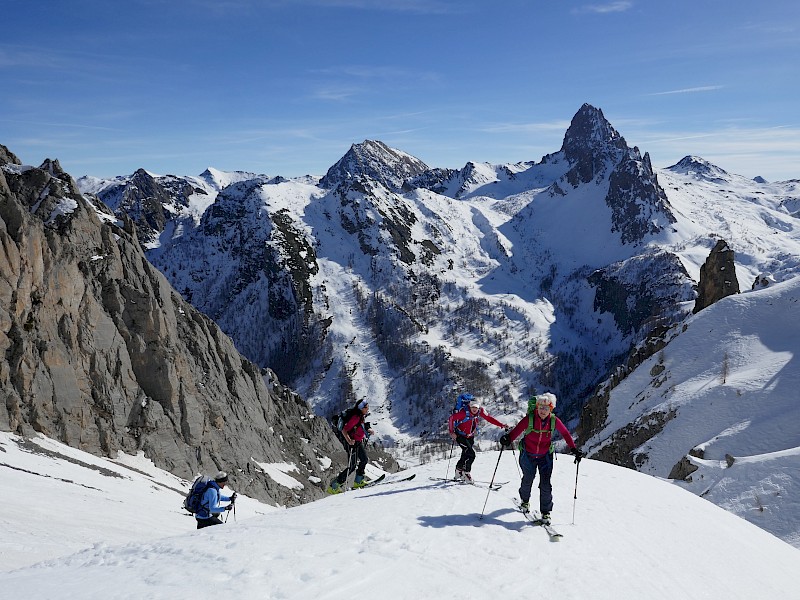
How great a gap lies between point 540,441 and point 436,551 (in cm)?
415

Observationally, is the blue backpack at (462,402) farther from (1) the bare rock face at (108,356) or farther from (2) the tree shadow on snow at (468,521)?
(1) the bare rock face at (108,356)

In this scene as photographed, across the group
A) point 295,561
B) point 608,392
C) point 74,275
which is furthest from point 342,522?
point 608,392

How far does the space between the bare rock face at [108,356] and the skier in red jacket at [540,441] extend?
36.5 meters

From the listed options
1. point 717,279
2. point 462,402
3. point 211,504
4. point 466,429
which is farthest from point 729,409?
point 717,279

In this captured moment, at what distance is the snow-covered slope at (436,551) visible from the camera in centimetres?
932

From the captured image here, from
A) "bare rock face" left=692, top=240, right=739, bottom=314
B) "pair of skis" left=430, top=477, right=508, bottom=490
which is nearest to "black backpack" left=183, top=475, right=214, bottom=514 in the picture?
"pair of skis" left=430, top=477, right=508, bottom=490

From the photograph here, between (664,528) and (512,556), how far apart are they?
6123mm

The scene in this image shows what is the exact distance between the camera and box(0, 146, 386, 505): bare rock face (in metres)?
41.7

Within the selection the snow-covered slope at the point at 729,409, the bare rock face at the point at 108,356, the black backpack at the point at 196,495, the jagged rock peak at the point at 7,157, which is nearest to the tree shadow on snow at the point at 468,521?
the black backpack at the point at 196,495

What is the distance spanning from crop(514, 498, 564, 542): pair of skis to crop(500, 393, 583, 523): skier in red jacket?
0.11m

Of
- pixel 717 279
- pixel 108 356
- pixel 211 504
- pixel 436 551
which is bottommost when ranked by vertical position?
pixel 108 356

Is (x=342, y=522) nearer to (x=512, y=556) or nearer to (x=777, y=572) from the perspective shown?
(x=512, y=556)

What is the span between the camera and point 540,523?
13.2m

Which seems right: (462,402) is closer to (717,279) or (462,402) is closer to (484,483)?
(484,483)
